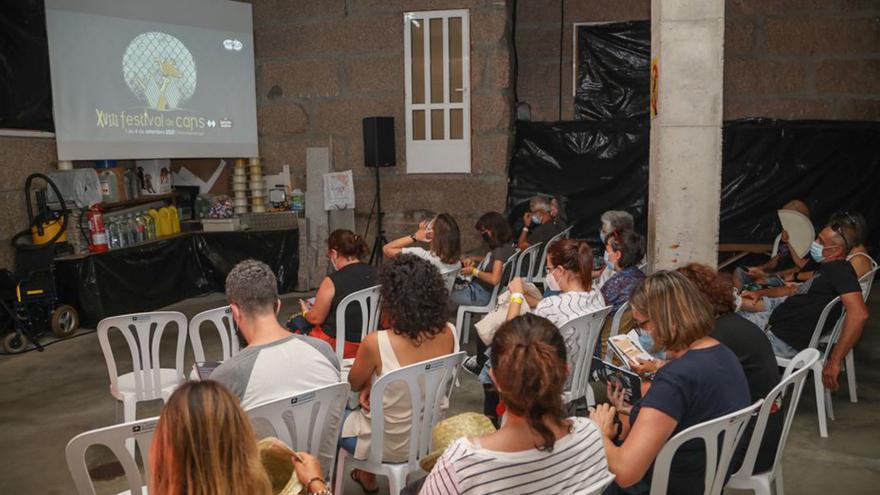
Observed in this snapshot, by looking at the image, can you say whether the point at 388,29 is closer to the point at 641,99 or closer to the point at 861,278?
the point at 641,99

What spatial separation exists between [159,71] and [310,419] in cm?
573

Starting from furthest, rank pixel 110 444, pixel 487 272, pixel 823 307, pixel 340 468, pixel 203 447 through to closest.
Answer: pixel 487 272, pixel 823 307, pixel 340 468, pixel 110 444, pixel 203 447

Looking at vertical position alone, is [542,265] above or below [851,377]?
above

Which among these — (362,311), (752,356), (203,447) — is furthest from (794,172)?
(203,447)

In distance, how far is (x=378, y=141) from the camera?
7.33m

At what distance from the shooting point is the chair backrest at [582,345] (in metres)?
3.31

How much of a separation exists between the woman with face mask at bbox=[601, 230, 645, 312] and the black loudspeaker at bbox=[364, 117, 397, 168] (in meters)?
3.56

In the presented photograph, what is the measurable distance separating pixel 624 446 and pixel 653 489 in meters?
0.19

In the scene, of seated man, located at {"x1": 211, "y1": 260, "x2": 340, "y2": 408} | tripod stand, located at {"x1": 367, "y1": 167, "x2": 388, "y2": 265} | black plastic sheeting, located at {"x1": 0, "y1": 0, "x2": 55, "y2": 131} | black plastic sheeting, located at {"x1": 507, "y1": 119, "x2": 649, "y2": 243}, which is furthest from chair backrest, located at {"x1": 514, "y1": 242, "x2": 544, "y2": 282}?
black plastic sheeting, located at {"x1": 0, "y1": 0, "x2": 55, "y2": 131}

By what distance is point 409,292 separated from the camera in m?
2.79

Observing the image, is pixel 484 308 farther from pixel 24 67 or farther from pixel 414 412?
pixel 24 67

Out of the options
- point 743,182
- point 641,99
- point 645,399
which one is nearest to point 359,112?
point 641,99

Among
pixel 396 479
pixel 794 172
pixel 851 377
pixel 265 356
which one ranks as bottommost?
pixel 851 377

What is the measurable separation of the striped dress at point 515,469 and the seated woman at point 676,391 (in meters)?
0.29
